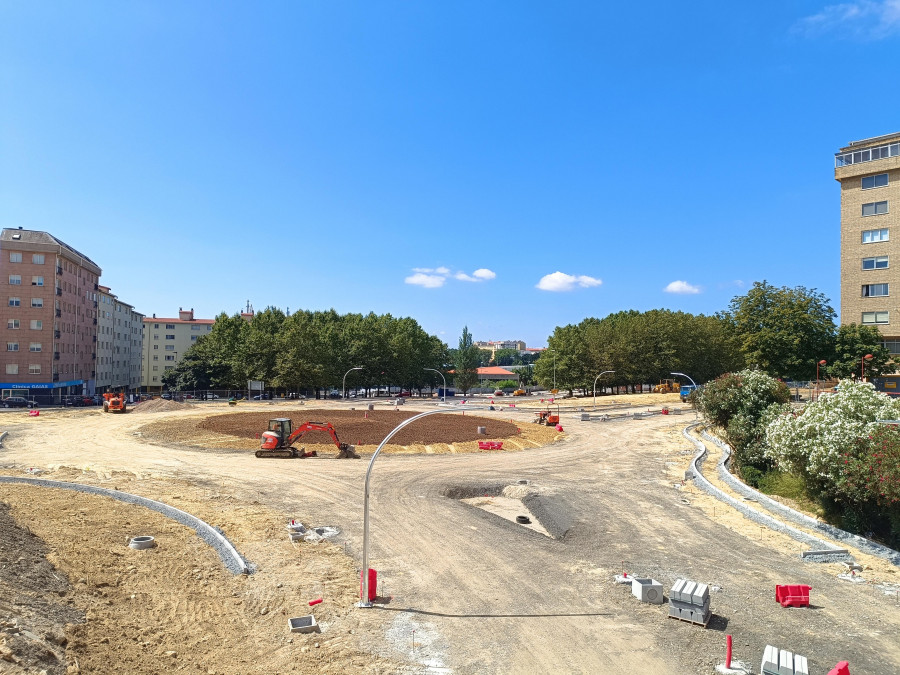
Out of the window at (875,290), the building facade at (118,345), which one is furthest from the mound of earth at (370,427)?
the building facade at (118,345)

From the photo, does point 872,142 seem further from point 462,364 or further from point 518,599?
point 462,364

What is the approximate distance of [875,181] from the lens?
6053cm

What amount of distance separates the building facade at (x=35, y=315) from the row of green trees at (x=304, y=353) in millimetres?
18425

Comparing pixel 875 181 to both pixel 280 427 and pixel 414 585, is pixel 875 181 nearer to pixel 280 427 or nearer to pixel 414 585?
pixel 280 427

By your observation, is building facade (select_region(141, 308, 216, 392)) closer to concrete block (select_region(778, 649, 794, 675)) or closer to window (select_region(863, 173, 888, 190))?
window (select_region(863, 173, 888, 190))

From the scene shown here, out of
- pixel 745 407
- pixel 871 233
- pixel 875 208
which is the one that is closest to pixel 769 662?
pixel 745 407

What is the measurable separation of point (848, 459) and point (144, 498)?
1078 inches

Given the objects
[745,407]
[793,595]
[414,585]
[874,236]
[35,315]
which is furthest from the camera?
[35,315]

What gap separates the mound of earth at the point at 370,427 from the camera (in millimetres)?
42312

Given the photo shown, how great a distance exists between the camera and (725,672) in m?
10.4

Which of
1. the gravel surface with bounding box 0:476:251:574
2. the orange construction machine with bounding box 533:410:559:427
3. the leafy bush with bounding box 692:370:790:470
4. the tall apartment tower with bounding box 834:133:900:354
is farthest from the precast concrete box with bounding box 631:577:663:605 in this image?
the tall apartment tower with bounding box 834:133:900:354

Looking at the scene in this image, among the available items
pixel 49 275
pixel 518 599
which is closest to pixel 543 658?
pixel 518 599

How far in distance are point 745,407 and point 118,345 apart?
394ft

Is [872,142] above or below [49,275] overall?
above
